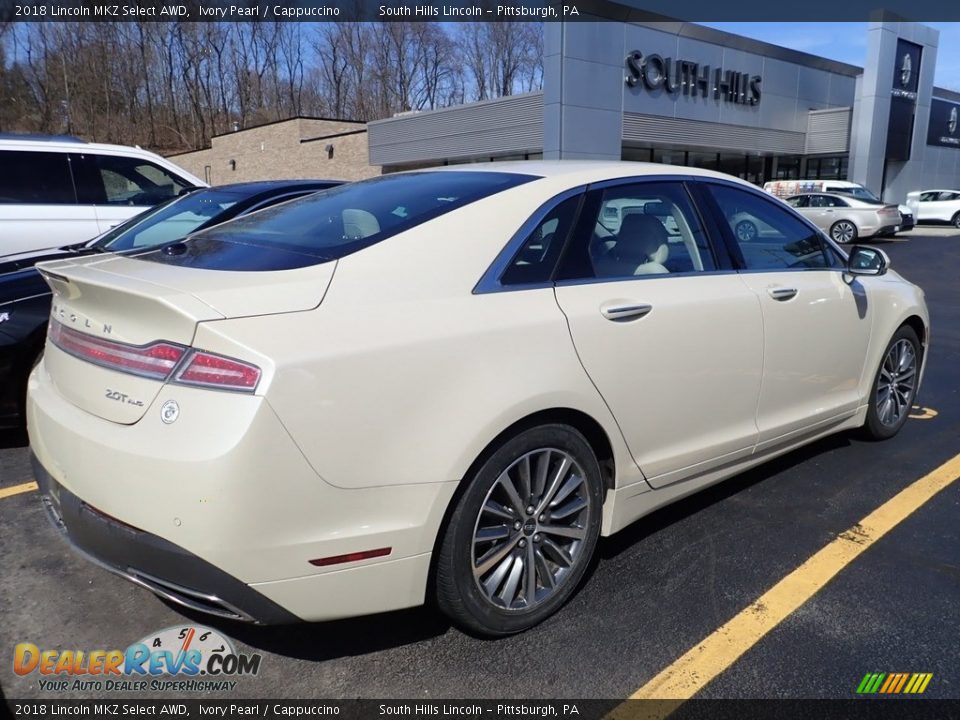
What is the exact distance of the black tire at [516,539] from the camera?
7.41 ft

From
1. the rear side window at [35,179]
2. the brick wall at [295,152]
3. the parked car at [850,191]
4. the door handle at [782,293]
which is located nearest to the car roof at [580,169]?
the door handle at [782,293]

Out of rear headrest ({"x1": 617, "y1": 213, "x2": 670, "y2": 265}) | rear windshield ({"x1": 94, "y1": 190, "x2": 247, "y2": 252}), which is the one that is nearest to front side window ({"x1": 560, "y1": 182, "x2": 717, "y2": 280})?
rear headrest ({"x1": 617, "y1": 213, "x2": 670, "y2": 265})

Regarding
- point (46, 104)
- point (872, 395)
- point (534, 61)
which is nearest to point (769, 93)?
point (872, 395)

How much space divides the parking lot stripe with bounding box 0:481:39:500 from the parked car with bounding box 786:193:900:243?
69.8ft

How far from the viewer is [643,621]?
8.55ft

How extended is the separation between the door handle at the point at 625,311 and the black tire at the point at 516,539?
435mm

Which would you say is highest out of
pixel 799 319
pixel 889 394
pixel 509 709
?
pixel 799 319

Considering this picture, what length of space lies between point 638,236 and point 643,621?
1487 millimetres

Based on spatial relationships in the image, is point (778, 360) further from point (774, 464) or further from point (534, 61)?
point (534, 61)

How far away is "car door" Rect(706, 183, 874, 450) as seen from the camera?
3316mm

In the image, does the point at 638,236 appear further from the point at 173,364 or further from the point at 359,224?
the point at 173,364

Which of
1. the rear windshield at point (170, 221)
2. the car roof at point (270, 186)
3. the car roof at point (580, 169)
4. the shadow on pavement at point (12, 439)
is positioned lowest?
the shadow on pavement at point (12, 439)

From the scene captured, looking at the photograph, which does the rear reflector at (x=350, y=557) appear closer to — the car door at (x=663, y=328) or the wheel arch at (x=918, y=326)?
the car door at (x=663, y=328)

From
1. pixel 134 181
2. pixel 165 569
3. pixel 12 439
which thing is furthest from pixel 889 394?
pixel 134 181
